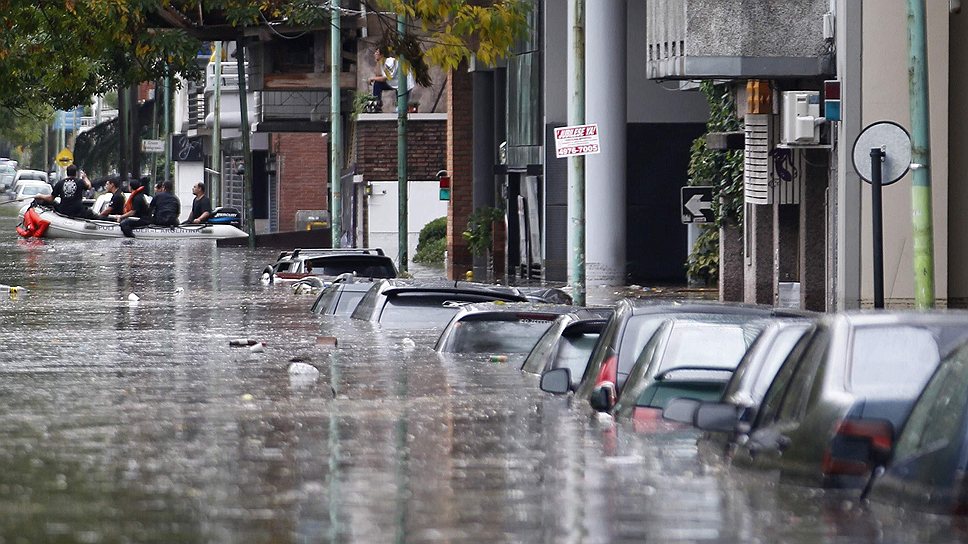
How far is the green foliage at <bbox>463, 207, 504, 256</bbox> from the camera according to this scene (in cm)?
4044

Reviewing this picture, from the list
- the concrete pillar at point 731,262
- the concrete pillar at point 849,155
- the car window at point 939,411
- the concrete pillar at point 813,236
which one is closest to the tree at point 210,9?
the concrete pillar at point 849,155

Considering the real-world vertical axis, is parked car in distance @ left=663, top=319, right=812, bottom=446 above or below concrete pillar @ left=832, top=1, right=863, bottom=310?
below

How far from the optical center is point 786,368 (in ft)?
28.5

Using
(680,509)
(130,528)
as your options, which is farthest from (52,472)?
(680,509)

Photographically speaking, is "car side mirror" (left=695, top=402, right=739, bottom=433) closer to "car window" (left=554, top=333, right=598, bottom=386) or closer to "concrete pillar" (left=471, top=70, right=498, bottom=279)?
"car window" (left=554, top=333, right=598, bottom=386)

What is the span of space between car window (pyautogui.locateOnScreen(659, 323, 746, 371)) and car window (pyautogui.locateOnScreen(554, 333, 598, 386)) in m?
2.46

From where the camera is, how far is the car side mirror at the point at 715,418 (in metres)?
8.59

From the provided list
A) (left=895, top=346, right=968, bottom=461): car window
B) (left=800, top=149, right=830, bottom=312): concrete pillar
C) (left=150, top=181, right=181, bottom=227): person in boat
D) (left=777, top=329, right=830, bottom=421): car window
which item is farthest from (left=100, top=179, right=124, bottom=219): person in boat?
(left=895, top=346, right=968, bottom=461): car window

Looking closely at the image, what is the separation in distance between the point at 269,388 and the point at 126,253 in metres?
32.5

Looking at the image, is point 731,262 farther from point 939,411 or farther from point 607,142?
point 939,411

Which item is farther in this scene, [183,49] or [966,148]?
[183,49]

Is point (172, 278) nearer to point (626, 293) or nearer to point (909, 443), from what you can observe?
point (626, 293)

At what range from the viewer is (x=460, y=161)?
43.3 metres

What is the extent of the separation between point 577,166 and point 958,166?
4293mm
